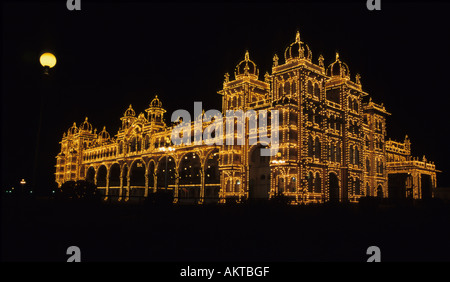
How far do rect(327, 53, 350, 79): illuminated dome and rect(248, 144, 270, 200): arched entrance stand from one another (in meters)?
14.8

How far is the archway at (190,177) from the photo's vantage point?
6378 cm

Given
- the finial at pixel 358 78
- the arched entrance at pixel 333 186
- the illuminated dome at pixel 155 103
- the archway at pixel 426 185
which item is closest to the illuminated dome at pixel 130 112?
the illuminated dome at pixel 155 103

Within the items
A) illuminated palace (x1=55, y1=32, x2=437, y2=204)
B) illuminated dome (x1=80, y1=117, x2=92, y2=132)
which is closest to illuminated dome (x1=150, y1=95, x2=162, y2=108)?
illuminated palace (x1=55, y1=32, x2=437, y2=204)

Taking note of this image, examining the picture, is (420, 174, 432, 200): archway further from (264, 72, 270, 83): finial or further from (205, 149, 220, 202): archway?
(205, 149, 220, 202): archway

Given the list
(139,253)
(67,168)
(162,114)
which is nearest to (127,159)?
(162,114)

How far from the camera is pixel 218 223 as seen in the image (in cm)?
2042

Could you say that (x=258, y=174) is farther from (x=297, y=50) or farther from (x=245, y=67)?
(x=297, y=50)

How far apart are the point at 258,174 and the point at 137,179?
4068cm

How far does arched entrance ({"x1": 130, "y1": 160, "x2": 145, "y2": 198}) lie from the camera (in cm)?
7600

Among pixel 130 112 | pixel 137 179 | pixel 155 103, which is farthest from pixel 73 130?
pixel 155 103

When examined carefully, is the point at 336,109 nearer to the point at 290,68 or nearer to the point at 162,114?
the point at 290,68

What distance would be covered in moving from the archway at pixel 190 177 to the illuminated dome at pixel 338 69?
84.3 ft

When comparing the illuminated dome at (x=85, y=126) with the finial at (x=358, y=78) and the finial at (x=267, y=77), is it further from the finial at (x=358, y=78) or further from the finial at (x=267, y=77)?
the finial at (x=358, y=78)

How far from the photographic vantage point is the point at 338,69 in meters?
51.7
